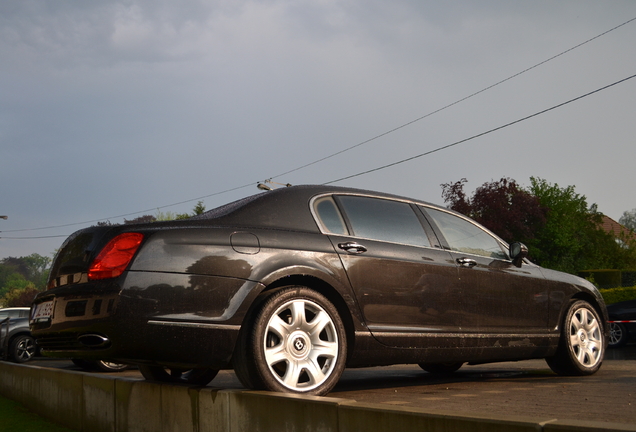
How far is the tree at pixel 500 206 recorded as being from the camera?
43625 mm

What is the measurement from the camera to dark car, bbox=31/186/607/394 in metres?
3.63

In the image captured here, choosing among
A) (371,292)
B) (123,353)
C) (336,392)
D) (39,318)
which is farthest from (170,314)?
(336,392)

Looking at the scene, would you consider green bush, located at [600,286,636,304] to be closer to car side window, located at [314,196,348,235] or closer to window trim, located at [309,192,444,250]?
window trim, located at [309,192,444,250]

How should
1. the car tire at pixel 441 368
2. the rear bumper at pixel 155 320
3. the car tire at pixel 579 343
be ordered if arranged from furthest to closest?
the car tire at pixel 441 368
the car tire at pixel 579 343
the rear bumper at pixel 155 320

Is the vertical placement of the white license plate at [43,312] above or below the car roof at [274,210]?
below

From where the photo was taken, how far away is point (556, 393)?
15.5ft

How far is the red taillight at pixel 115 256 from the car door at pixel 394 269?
1326mm

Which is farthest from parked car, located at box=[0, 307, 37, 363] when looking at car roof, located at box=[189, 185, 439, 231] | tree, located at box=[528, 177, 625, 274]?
tree, located at box=[528, 177, 625, 274]

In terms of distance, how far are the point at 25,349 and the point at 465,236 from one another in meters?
13.1

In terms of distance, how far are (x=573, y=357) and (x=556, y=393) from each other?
1508 mm

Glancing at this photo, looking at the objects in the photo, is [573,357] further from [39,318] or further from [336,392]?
[39,318]

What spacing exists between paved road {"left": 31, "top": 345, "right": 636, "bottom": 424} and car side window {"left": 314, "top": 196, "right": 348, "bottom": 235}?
1206 mm

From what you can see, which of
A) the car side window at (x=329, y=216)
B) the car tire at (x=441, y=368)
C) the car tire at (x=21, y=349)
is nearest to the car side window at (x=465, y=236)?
the car side window at (x=329, y=216)

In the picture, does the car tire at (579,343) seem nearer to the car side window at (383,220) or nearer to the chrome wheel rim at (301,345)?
the car side window at (383,220)
